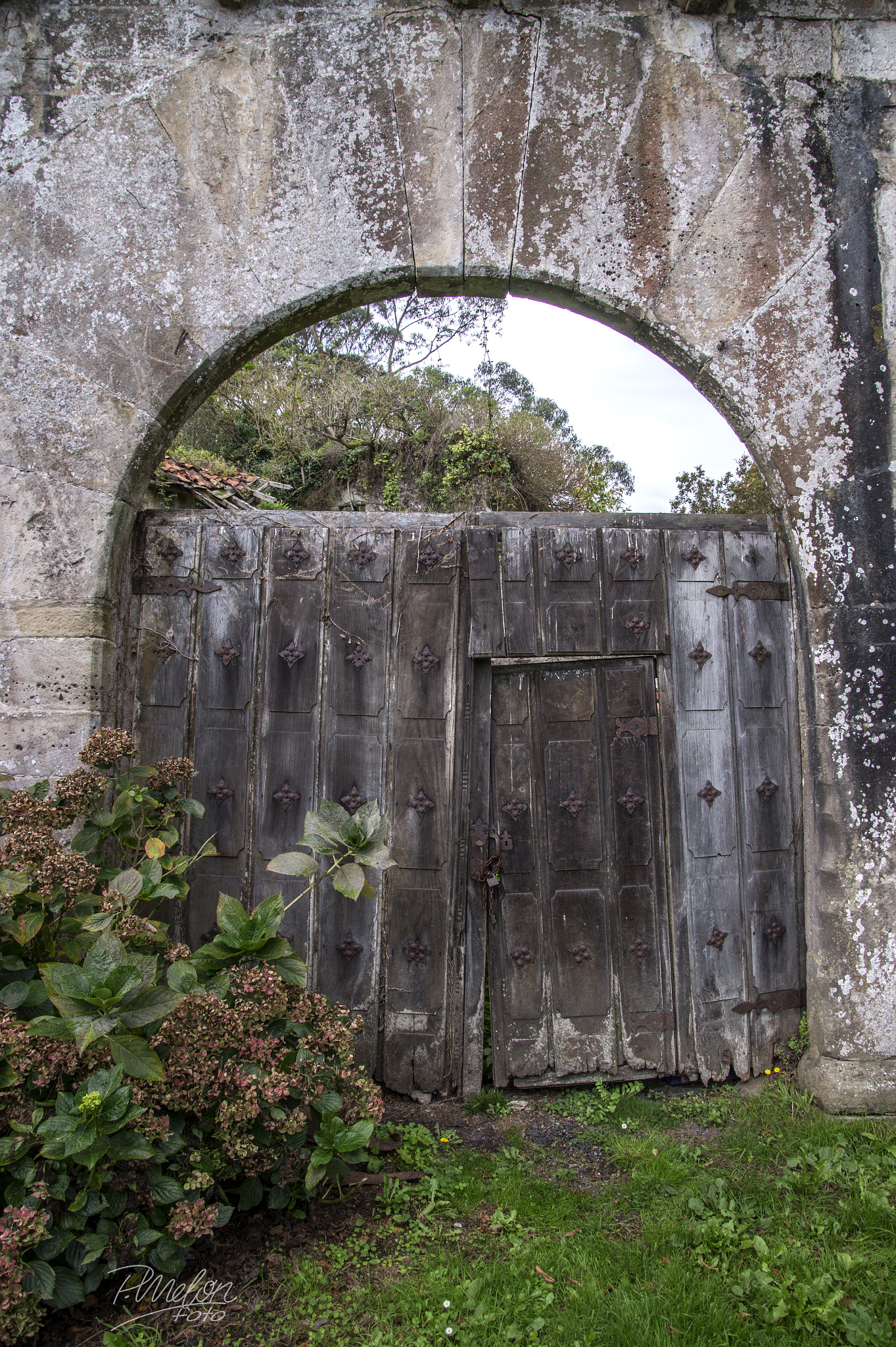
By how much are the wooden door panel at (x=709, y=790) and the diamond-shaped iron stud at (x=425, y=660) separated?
0.94 meters

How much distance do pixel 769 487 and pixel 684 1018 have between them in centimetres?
190

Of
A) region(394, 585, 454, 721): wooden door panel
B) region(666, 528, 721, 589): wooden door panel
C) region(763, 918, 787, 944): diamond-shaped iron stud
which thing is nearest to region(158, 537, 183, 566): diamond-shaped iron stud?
region(394, 585, 454, 721): wooden door panel

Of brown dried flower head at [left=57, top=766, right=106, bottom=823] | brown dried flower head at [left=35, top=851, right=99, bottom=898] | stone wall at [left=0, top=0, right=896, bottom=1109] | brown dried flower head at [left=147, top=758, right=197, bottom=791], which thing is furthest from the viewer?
stone wall at [left=0, top=0, right=896, bottom=1109]

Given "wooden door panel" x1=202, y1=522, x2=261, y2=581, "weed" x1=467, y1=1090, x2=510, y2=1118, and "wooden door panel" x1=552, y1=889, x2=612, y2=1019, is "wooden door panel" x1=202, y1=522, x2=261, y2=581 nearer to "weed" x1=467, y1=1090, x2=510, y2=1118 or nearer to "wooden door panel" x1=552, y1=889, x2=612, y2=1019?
"wooden door panel" x1=552, y1=889, x2=612, y2=1019

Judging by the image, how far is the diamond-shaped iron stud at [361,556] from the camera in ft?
8.48

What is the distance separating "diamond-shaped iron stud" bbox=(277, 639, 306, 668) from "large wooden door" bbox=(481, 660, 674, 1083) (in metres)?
0.71

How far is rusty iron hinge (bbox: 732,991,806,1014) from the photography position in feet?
8.32

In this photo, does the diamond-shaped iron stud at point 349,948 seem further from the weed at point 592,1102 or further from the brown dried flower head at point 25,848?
the brown dried flower head at point 25,848

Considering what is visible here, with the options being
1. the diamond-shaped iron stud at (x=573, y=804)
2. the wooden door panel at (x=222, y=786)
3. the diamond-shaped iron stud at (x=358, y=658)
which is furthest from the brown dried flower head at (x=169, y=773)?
the diamond-shaped iron stud at (x=573, y=804)

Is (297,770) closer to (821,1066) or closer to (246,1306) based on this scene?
(246,1306)

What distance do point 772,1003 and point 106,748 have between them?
7.69ft

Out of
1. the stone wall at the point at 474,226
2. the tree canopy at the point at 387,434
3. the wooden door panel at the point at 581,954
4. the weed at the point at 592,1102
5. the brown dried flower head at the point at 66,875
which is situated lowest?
the weed at the point at 592,1102

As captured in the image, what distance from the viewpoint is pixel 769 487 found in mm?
2570

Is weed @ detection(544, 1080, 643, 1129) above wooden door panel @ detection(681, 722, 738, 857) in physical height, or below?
below
